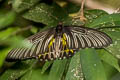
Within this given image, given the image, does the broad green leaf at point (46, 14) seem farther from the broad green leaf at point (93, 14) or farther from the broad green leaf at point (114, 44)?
the broad green leaf at point (114, 44)

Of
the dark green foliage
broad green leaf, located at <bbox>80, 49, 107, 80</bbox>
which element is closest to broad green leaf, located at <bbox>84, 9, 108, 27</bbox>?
the dark green foliage

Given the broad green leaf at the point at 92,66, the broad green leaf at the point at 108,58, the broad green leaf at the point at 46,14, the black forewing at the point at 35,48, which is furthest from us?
the broad green leaf at the point at 46,14

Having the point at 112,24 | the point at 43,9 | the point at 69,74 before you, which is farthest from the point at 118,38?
the point at 43,9

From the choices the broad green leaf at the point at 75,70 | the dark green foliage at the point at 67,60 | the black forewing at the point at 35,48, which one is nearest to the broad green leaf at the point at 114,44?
the dark green foliage at the point at 67,60

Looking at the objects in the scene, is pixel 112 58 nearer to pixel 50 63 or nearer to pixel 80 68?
pixel 80 68

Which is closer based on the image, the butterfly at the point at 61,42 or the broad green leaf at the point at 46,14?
the butterfly at the point at 61,42

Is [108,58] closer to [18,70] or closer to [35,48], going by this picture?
[35,48]

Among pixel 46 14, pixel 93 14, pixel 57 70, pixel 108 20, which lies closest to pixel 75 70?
pixel 57 70

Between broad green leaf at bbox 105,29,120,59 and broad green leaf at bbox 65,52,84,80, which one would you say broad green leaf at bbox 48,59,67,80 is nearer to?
broad green leaf at bbox 65,52,84,80
